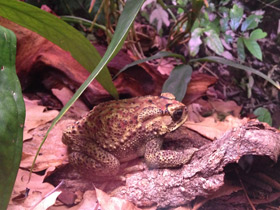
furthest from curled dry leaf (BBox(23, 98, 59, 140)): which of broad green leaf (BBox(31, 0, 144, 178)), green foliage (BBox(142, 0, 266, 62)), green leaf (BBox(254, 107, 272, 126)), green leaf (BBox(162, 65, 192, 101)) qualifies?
green leaf (BBox(254, 107, 272, 126))

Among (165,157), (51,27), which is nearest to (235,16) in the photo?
(165,157)

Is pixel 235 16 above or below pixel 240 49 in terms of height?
above

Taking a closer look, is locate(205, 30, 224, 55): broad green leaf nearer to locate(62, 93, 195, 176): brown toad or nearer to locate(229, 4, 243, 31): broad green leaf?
locate(229, 4, 243, 31): broad green leaf

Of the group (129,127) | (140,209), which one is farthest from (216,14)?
(140,209)

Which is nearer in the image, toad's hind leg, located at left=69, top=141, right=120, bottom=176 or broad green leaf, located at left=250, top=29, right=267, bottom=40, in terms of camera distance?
toad's hind leg, located at left=69, top=141, right=120, bottom=176

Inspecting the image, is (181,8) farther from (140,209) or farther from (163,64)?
(140,209)

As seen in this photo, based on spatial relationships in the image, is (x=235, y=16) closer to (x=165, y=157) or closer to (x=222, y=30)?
(x=222, y=30)

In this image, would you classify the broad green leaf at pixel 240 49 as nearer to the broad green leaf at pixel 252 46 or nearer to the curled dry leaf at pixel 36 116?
the broad green leaf at pixel 252 46
